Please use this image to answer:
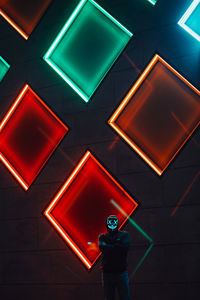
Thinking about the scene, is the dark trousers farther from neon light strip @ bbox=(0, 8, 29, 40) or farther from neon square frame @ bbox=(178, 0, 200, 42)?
neon light strip @ bbox=(0, 8, 29, 40)

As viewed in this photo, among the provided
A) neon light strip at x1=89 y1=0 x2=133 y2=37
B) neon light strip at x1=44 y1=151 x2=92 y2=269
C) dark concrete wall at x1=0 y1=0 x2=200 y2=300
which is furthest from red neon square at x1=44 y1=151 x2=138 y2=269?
neon light strip at x1=89 y1=0 x2=133 y2=37

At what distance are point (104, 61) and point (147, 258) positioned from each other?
136 inches

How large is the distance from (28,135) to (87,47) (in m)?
1.98

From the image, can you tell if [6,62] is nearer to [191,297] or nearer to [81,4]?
[81,4]

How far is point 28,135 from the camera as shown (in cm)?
680

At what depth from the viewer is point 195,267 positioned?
5.34 m

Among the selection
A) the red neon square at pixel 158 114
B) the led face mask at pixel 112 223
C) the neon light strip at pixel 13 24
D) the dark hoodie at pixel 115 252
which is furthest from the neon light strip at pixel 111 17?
the dark hoodie at pixel 115 252

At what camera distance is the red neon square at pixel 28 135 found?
21.7 feet

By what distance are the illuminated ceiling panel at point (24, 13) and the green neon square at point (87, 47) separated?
68 centimetres

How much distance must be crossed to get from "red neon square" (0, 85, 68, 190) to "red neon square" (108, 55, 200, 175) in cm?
120

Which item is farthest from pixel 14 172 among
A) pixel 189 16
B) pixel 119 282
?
pixel 189 16

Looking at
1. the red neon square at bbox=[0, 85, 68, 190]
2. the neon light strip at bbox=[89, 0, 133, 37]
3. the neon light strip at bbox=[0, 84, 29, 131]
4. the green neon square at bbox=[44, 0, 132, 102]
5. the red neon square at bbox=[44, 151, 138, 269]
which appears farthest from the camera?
the neon light strip at bbox=[0, 84, 29, 131]

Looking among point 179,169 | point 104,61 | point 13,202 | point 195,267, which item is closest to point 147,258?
point 195,267

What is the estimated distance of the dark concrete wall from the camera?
553 cm
